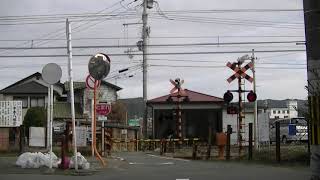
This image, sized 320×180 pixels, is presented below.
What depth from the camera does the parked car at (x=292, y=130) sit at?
34875 millimetres

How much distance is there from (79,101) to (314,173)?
6371 centimetres

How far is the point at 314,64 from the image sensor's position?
450 inches

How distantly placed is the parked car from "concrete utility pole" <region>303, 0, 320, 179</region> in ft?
71.3

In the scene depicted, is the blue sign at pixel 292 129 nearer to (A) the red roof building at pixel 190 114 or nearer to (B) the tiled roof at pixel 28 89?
(A) the red roof building at pixel 190 114

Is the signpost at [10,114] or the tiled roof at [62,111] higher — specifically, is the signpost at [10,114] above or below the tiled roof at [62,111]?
below

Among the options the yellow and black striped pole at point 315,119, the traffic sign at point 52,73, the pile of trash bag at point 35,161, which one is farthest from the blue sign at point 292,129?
the yellow and black striped pole at point 315,119

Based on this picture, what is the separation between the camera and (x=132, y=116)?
10338cm

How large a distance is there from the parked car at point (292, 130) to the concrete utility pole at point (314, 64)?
21.7 m

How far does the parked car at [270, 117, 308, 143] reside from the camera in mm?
34875

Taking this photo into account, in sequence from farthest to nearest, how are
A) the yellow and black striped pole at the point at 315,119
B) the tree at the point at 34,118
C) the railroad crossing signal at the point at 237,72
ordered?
1. the tree at the point at 34,118
2. the railroad crossing signal at the point at 237,72
3. the yellow and black striped pole at the point at 315,119

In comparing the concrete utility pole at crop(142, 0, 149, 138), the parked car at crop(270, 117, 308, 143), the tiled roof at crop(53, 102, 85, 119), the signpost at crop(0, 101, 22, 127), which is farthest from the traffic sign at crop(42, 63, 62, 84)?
the tiled roof at crop(53, 102, 85, 119)

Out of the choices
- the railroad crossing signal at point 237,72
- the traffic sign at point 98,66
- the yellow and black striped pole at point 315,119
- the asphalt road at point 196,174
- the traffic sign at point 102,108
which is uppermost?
the railroad crossing signal at point 237,72

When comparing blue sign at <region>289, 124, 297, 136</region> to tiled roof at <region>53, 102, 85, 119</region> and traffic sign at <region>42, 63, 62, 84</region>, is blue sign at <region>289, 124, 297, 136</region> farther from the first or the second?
tiled roof at <region>53, 102, 85, 119</region>

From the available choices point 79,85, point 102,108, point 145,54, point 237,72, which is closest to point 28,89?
point 79,85
